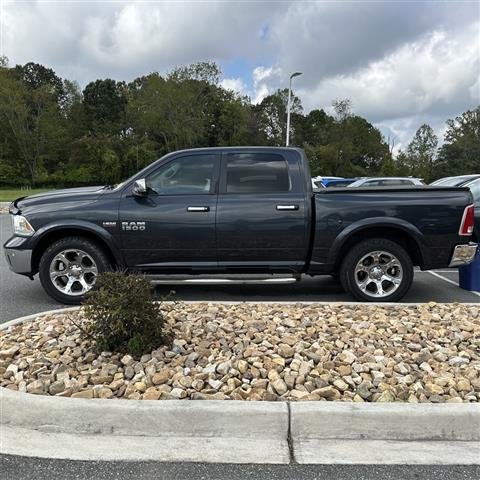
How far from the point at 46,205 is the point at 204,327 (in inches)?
107

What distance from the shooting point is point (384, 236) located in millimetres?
6043

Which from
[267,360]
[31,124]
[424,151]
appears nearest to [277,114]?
[424,151]

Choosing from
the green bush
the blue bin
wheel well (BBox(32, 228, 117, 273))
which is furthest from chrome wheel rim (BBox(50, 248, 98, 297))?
the blue bin

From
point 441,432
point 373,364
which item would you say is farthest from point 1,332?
point 441,432

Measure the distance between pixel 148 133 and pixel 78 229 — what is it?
2280 inches

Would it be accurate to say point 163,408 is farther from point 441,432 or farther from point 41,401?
point 441,432

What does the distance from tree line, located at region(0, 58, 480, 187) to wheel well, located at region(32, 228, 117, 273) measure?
49.1 m

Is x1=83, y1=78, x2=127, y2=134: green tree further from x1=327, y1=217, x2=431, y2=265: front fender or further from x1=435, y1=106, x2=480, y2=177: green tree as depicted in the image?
x1=327, y1=217, x2=431, y2=265: front fender

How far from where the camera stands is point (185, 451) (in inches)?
116

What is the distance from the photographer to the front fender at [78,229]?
5.84 meters

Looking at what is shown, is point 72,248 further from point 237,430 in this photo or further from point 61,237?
point 237,430

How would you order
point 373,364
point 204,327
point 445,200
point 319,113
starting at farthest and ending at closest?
point 319,113 < point 445,200 < point 204,327 < point 373,364

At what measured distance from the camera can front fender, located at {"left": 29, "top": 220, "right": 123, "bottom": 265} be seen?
5836 mm

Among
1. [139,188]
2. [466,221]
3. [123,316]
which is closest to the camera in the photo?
[123,316]
